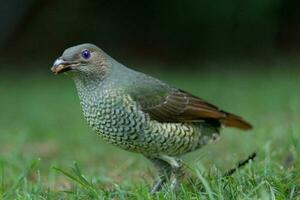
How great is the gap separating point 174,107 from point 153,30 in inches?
539

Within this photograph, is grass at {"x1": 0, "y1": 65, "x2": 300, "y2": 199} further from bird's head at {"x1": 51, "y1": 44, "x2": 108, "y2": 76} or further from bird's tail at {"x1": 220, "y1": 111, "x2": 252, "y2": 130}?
bird's head at {"x1": 51, "y1": 44, "x2": 108, "y2": 76}

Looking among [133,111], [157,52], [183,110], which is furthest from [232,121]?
[157,52]

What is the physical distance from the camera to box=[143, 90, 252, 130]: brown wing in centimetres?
570

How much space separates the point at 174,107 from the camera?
5.88 metres

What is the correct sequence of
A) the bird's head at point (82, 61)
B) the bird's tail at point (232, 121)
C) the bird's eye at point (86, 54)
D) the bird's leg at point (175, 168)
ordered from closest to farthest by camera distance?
the bird's leg at point (175, 168)
the bird's head at point (82, 61)
the bird's eye at point (86, 54)
the bird's tail at point (232, 121)

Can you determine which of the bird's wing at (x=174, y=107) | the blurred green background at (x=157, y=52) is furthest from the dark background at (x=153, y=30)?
the bird's wing at (x=174, y=107)

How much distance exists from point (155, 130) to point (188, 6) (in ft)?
42.4

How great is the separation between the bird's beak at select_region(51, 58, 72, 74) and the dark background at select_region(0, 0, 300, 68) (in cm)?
1241

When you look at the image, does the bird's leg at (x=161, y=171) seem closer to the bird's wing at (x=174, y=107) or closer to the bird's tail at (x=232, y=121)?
the bird's wing at (x=174, y=107)

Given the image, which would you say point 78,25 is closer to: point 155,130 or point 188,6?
point 188,6

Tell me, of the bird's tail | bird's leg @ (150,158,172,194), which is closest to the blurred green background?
the bird's tail

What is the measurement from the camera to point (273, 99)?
1175cm

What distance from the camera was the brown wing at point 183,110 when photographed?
5.70m

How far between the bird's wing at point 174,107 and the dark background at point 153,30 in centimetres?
1154
